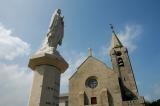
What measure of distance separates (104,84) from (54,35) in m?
20.0

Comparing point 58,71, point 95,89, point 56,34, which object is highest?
point 95,89

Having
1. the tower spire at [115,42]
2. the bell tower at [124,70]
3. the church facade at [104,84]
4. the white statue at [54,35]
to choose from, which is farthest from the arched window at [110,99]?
the white statue at [54,35]

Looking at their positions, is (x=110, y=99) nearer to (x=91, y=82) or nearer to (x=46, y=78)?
(x=91, y=82)

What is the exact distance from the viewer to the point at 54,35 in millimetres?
4234

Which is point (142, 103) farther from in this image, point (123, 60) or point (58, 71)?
point (58, 71)

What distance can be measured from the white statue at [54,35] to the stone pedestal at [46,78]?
327mm

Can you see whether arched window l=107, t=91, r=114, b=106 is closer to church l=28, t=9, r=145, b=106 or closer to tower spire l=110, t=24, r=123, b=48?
church l=28, t=9, r=145, b=106

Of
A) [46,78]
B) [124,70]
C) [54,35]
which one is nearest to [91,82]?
[124,70]

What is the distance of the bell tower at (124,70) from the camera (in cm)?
2383

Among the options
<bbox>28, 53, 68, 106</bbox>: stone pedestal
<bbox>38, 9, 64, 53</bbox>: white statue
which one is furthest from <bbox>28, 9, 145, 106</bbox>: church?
<bbox>28, 53, 68, 106</bbox>: stone pedestal

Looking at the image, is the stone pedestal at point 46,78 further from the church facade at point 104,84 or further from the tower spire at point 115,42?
the tower spire at point 115,42

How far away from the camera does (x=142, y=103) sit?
2098cm

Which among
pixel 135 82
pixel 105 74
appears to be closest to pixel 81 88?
pixel 105 74

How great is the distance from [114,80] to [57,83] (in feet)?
66.0
